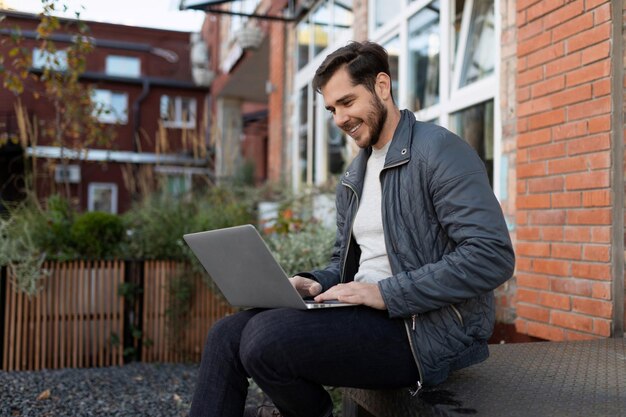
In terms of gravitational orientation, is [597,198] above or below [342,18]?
below

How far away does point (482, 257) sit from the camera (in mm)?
1516

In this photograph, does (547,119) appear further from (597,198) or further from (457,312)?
(457,312)

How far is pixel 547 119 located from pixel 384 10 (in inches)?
115

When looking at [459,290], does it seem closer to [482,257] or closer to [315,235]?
[482,257]

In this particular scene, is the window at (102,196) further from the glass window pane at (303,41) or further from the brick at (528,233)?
the brick at (528,233)

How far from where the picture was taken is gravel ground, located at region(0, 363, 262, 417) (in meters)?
3.13

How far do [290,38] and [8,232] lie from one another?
186 inches

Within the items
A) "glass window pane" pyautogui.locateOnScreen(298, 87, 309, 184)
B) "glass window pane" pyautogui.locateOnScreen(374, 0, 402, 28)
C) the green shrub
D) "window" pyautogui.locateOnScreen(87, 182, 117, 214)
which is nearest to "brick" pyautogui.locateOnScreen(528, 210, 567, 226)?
"glass window pane" pyautogui.locateOnScreen(374, 0, 402, 28)

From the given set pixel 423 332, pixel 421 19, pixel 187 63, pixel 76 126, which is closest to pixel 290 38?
pixel 76 126

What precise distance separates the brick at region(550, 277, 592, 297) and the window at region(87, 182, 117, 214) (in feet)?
49.3

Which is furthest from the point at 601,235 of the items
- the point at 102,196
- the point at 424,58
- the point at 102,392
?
the point at 102,196

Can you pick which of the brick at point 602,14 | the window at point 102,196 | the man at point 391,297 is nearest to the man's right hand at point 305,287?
the man at point 391,297

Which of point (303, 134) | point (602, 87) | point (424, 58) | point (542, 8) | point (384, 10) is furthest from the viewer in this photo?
point (303, 134)

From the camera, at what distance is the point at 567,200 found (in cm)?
259
